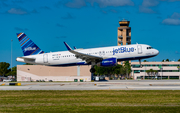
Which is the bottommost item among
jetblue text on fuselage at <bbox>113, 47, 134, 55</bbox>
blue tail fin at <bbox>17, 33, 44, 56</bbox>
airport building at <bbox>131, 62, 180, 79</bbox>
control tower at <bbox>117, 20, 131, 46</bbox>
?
airport building at <bbox>131, 62, 180, 79</bbox>

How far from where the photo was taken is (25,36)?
61.2 meters

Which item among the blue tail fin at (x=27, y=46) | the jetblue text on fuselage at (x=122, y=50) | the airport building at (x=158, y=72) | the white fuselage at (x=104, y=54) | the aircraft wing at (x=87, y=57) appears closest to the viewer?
the jetblue text on fuselage at (x=122, y=50)

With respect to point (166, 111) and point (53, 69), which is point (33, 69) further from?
point (166, 111)

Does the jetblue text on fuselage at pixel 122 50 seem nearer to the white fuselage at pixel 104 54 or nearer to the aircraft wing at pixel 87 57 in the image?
the white fuselage at pixel 104 54

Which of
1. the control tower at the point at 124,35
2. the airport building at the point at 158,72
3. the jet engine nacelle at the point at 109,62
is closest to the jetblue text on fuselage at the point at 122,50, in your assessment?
the jet engine nacelle at the point at 109,62

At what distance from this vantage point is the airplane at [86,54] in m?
51.3

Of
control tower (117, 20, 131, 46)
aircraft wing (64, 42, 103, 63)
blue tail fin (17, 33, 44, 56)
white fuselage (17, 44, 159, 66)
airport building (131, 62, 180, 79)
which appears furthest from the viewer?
control tower (117, 20, 131, 46)

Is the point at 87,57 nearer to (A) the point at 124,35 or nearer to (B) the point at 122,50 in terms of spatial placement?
(B) the point at 122,50

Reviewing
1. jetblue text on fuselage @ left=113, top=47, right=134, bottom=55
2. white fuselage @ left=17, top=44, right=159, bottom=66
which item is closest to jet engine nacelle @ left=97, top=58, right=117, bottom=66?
white fuselage @ left=17, top=44, right=159, bottom=66

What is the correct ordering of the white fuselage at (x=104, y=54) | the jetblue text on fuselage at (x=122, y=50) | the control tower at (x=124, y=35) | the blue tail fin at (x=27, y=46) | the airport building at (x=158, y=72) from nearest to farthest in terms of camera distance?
the jetblue text on fuselage at (x=122, y=50) → the white fuselage at (x=104, y=54) → the blue tail fin at (x=27, y=46) → the airport building at (x=158, y=72) → the control tower at (x=124, y=35)

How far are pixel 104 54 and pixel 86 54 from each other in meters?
3.60

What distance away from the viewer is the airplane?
51.3m

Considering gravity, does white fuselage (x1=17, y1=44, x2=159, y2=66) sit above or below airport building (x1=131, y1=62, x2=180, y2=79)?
above

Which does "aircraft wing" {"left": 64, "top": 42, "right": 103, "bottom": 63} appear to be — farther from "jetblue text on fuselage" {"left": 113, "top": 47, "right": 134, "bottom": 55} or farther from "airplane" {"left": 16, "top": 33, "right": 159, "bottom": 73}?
"jetblue text on fuselage" {"left": 113, "top": 47, "right": 134, "bottom": 55}
